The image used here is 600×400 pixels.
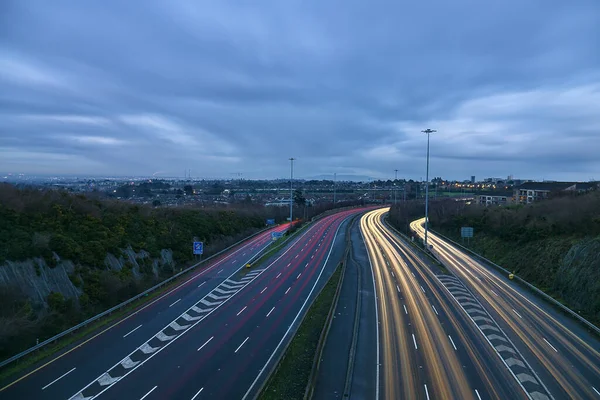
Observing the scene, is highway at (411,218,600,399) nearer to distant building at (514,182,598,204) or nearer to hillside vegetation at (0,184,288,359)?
hillside vegetation at (0,184,288,359)

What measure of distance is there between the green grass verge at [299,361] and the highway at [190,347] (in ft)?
2.22

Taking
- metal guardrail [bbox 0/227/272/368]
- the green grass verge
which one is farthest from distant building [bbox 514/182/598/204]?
metal guardrail [bbox 0/227/272/368]

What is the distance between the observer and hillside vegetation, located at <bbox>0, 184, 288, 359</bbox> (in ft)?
62.0

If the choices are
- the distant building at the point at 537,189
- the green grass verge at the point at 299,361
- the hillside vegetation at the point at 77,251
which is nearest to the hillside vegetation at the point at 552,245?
the green grass verge at the point at 299,361

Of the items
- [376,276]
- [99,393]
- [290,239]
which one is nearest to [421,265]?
[376,276]

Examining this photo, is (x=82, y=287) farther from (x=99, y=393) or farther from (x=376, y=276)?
(x=376, y=276)

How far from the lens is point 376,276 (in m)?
31.8

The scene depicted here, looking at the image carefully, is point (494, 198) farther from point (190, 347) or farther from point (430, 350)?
point (190, 347)

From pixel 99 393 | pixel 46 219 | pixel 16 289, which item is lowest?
pixel 99 393

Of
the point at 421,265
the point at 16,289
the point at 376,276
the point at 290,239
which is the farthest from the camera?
the point at 290,239

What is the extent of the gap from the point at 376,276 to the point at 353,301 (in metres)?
7.32

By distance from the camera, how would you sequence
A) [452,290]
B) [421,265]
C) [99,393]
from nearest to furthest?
[99,393], [452,290], [421,265]

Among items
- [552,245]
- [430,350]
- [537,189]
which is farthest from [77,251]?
[537,189]

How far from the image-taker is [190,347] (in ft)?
59.8
